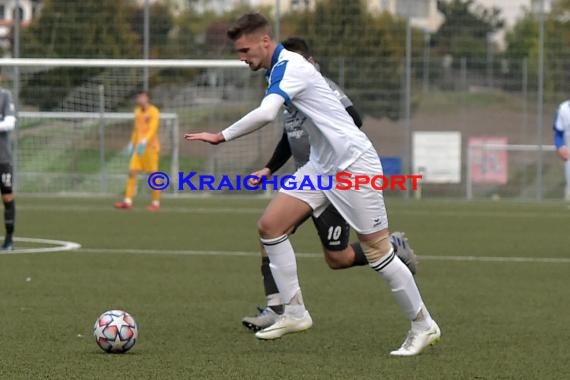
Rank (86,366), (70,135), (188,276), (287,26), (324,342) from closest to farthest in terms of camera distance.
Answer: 1. (86,366)
2. (324,342)
3. (188,276)
4. (70,135)
5. (287,26)

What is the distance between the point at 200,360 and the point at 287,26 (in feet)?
82.6

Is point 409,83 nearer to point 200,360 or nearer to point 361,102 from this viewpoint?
point 361,102

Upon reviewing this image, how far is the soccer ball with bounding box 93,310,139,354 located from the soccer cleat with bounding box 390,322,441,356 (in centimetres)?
156

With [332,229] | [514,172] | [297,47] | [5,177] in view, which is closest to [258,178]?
[332,229]

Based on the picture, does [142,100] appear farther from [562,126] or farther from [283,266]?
[283,266]

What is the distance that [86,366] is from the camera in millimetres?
7500

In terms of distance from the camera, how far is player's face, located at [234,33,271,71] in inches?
318

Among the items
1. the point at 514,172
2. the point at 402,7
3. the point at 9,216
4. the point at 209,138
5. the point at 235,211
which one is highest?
the point at 402,7

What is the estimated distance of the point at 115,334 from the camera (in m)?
8.01

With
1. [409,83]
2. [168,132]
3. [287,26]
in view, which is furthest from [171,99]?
[409,83]

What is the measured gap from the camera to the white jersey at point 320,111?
7961 millimetres

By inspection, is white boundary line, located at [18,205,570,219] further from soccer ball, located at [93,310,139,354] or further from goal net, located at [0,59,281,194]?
soccer ball, located at [93,310,139,354]

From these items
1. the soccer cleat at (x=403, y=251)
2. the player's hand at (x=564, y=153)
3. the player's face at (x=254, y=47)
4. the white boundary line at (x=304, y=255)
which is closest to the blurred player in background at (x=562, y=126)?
the player's hand at (x=564, y=153)

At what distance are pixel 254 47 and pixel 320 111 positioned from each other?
21.4 inches
